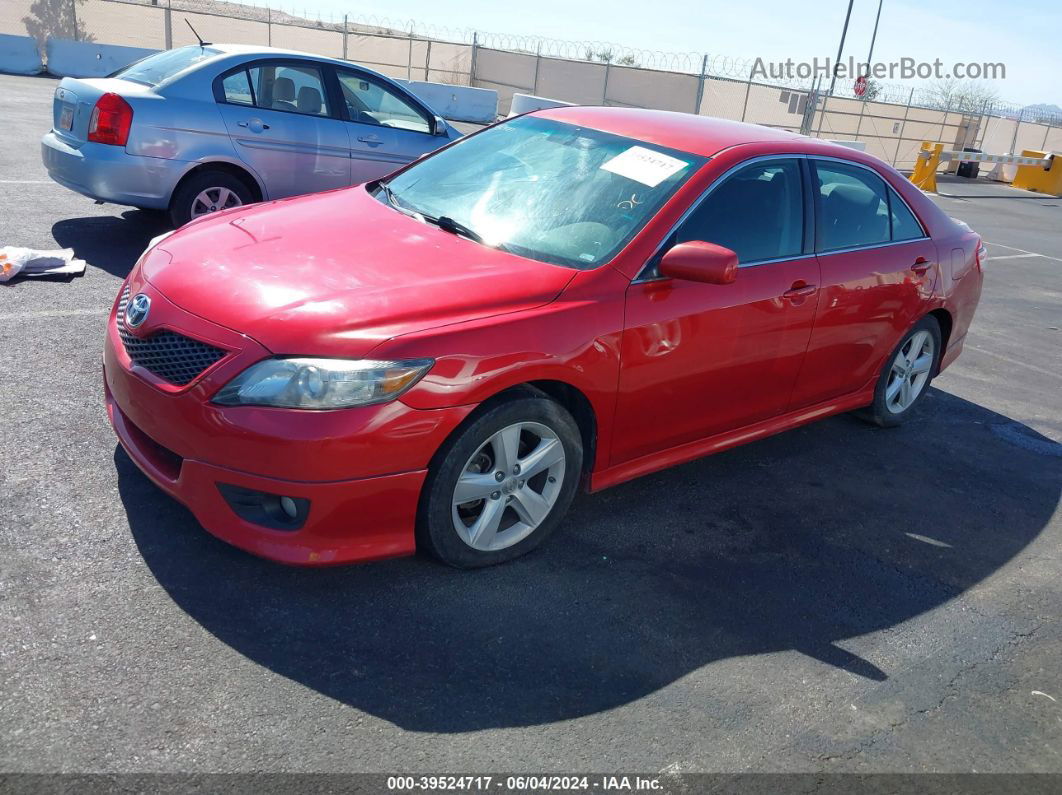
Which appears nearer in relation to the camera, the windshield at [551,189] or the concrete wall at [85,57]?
the windshield at [551,189]

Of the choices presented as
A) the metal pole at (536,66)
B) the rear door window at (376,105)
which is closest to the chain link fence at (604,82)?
the metal pole at (536,66)

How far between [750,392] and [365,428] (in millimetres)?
2112

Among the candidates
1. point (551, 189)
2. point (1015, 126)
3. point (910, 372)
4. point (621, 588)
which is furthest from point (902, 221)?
point (1015, 126)

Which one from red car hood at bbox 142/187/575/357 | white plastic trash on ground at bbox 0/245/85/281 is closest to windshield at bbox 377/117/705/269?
red car hood at bbox 142/187/575/357

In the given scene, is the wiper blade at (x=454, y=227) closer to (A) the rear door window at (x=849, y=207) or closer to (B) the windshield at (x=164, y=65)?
(A) the rear door window at (x=849, y=207)

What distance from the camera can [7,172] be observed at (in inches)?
367

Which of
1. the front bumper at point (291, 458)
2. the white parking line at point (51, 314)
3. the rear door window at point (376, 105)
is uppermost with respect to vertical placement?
the rear door window at point (376, 105)

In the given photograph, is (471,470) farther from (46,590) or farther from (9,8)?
(9,8)

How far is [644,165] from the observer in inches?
170

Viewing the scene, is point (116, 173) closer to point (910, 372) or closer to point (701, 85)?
point (910, 372)

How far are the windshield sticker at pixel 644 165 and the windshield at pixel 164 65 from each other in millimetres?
4575

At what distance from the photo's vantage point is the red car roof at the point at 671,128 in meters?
4.45

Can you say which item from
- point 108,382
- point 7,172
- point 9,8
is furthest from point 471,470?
point 9,8

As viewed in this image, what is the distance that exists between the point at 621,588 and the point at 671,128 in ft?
7.49
